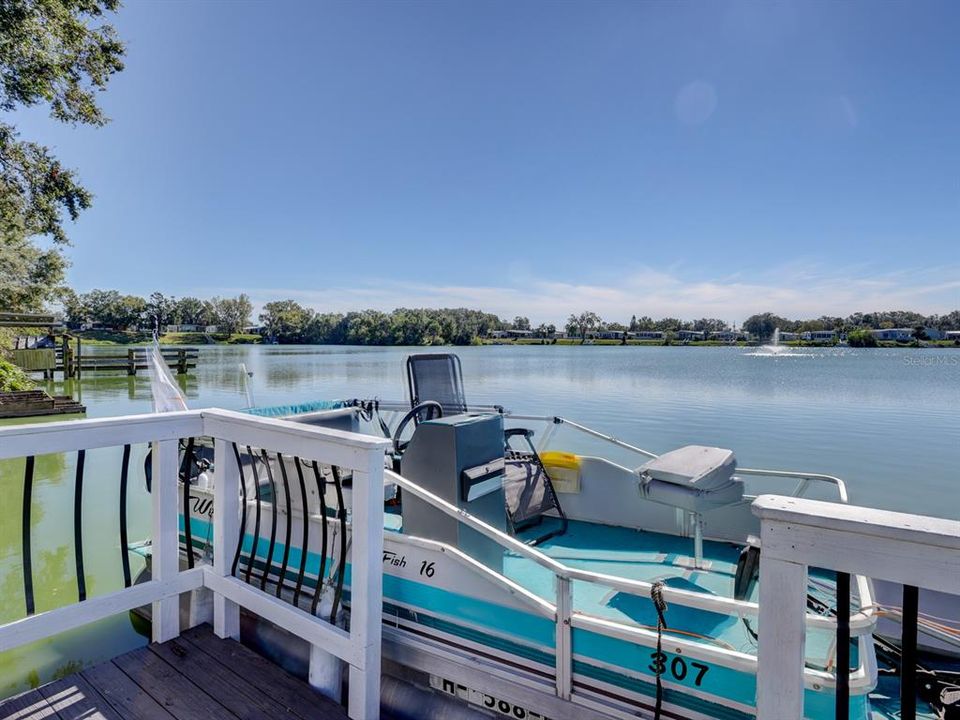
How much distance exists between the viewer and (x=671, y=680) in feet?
5.61

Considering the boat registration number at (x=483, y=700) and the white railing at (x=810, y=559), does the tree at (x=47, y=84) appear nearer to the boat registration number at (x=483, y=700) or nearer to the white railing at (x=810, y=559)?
the boat registration number at (x=483, y=700)

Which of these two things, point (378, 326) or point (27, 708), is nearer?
point (27, 708)

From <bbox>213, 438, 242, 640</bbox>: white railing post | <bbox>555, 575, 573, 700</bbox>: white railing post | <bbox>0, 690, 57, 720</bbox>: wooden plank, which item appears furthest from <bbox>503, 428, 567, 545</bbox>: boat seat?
<bbox>0, 690, 57, 720</bbox>: wooden plank

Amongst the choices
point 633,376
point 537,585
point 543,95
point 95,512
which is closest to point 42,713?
point 537,585

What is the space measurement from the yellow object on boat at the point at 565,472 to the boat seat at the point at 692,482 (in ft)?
3.97

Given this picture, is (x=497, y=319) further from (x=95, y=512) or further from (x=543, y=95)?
(x=95, y=512)

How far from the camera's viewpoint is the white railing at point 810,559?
79cm

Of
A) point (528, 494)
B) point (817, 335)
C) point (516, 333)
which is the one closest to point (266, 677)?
point (528, 494)

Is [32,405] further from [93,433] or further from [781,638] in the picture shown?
[781,638]

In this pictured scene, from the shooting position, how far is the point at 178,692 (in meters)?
1.96

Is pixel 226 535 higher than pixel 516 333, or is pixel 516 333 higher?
pixel 516 333

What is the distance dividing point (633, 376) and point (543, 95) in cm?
1641

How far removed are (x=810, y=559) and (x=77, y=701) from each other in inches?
96.1

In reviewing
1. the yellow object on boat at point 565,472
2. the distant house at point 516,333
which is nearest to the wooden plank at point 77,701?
the yellow object on boat at point 565,472
